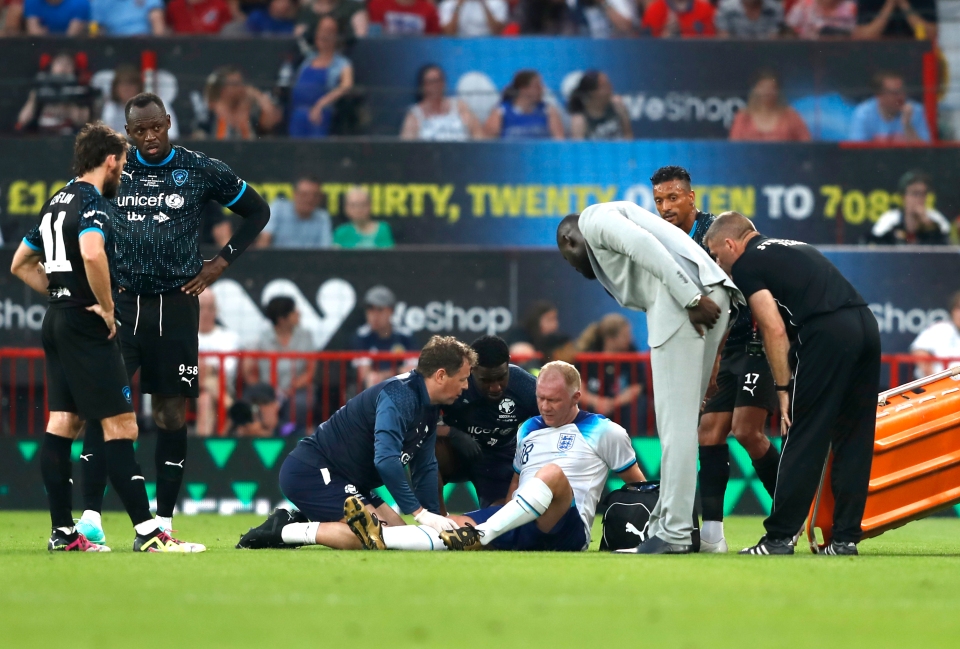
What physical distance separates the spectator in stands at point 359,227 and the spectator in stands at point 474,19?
8.87ft

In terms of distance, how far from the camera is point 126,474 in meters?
7.16

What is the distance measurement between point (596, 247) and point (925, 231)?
24.3 ft

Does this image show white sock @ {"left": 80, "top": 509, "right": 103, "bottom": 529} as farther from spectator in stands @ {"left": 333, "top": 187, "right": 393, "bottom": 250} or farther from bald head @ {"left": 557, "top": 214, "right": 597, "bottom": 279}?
spectator in stands @ {"left": 333, "top": 187, "right": 393, "bottom": 250}

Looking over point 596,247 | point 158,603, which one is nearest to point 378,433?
point 596,247

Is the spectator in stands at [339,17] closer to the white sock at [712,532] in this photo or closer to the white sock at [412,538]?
the white sock at [412,538]

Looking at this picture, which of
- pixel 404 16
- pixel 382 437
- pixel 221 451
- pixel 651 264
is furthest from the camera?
pixel 404 16

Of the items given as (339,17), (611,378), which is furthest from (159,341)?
(339,17)

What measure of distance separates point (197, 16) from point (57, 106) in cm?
226

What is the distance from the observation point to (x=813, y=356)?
720 centimetres

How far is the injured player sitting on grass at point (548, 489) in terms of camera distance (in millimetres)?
7430

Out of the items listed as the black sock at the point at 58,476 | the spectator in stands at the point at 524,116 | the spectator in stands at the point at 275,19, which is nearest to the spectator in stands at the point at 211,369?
the spectator in stands at the point at 524,116

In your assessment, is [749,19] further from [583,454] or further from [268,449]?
[583,454]

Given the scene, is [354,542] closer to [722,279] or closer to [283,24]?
[722,279]

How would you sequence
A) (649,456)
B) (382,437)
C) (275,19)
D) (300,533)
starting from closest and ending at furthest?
1. (382,437)
2. (300,533)
3. (649,456)
4. (275,19)
